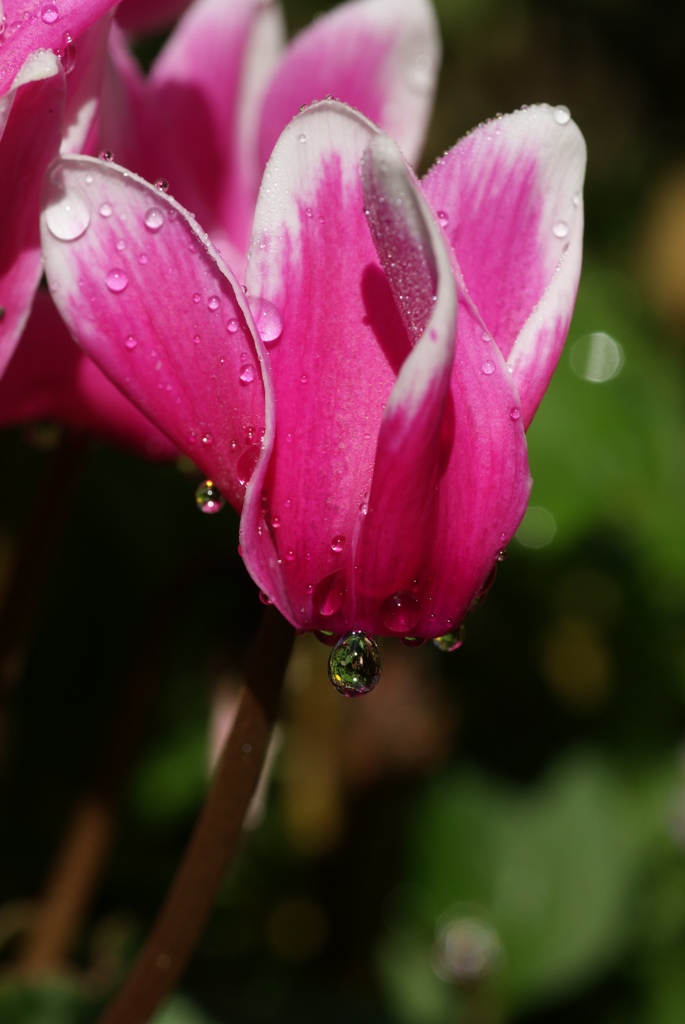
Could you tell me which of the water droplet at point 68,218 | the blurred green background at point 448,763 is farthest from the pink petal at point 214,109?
the blurred green background at point 448,763

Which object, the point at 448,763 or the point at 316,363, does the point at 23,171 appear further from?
the point at 448,763

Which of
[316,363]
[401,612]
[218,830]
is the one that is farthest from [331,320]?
[218,830]

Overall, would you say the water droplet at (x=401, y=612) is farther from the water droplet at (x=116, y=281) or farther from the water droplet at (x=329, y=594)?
the water droplet at (x=116, y=281)

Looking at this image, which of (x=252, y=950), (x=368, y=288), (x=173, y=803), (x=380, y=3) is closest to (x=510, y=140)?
(x=368, y=288)

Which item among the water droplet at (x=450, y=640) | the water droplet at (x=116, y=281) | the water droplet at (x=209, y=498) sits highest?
the water droplet at (x=116, y=281)

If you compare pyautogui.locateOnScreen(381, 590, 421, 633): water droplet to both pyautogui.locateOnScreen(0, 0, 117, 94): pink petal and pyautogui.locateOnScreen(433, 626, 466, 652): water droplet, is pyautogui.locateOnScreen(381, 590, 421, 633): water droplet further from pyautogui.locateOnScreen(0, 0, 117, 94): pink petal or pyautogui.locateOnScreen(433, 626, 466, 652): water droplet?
pyautogui.locateOnScreen(0, 0, 117, 94): pink petal

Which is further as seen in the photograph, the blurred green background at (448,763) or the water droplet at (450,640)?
the blurred green background at (448,763)

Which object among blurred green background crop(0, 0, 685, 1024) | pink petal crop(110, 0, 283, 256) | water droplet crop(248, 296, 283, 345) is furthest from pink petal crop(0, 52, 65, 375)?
blurred green background crop(0, 0, 685, 1024)
